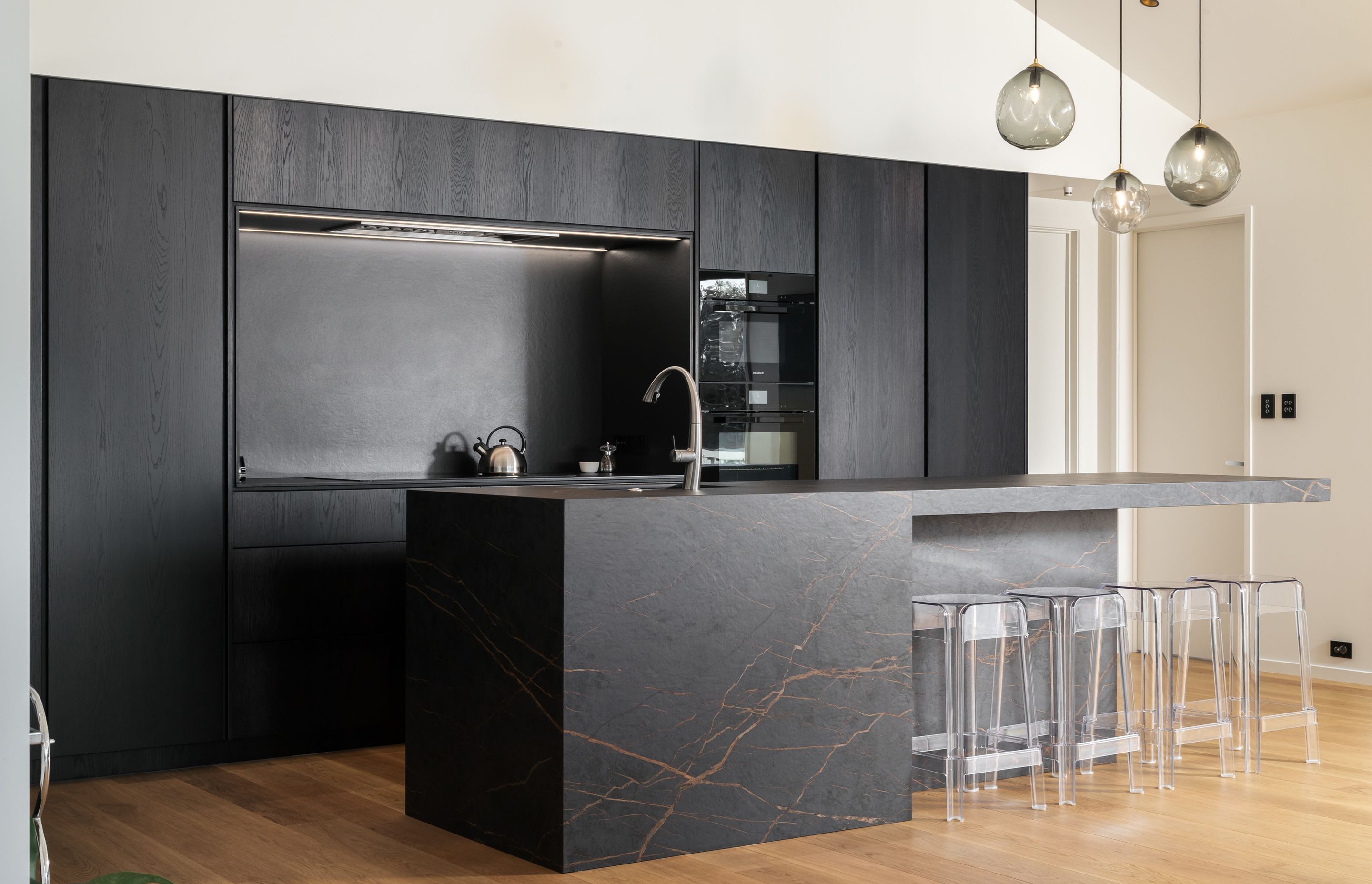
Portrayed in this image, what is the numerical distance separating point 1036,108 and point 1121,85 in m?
2.85

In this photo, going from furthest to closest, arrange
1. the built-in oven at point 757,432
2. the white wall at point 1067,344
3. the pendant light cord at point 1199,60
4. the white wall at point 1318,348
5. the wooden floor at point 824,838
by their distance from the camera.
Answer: the white wall at point 1067,344 < the white wall at point 1318,348 < the pendant light cord at point 1199,60 < the built-in oven at point 757,432 < the wooden floor at point 824,838

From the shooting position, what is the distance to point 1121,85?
638 cm

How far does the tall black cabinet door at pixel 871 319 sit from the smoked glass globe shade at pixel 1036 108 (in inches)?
69.9

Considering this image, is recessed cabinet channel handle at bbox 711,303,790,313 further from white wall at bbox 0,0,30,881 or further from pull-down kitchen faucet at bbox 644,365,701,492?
white wall at bbox 0,0,30,881

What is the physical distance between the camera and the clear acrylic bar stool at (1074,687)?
4000 mm

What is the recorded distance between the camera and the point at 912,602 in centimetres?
383

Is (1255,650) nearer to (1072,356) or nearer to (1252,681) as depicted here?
(1252,681)

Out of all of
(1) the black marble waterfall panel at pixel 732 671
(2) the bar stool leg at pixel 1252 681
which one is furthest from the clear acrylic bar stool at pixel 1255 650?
(1) the black marble waterfall panel at pixel 732 671

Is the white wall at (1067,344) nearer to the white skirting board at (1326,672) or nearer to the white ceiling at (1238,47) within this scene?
the white ceiling at (1238,47)

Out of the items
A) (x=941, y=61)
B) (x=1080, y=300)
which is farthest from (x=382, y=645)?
(x=1080, y=300)

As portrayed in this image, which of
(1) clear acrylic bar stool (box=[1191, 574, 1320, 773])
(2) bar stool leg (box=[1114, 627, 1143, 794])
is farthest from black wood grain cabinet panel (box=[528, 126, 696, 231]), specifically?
(1) clear acrylic bar stool (box=[1191, 574, 1320, 773])

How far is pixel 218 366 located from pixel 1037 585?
2.82m

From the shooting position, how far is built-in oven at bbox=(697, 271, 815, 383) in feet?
17.9

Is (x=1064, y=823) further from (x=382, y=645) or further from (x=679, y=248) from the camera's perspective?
(x=679, y=248)
